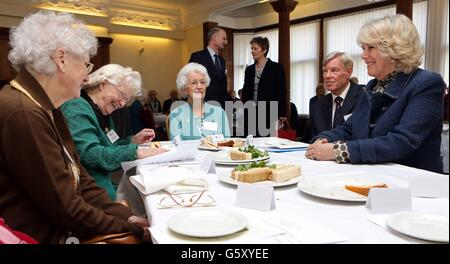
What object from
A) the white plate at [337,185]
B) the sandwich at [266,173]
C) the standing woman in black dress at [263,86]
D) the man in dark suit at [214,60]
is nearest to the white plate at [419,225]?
the white plate at [337,185]

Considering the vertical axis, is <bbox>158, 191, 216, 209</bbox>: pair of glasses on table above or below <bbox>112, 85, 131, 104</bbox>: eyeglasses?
below

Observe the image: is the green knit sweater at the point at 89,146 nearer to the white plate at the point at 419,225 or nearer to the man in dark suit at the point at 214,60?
the white plate at the point at 419,225

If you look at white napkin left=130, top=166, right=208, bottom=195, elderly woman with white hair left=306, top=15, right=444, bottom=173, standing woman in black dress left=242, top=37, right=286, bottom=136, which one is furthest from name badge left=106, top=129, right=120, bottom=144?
standing woman in black dress left=242, top=37, right=286, bottom=136

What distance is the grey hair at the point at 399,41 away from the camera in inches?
61.8

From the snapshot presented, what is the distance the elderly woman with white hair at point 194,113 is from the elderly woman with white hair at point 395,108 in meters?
1.19

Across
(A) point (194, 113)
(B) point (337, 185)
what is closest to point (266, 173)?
(B) point (337, 185)

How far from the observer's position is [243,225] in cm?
79

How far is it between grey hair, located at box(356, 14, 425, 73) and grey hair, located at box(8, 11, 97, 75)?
1264 millimetres

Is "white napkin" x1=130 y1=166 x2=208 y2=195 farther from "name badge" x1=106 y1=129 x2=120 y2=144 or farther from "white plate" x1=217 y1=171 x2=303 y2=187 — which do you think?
"name badge" x1=106 y1=129 x2=120 y2=144

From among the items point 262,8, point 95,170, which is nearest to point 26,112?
point 95,170

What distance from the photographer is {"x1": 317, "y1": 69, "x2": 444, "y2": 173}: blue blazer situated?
1.44 m

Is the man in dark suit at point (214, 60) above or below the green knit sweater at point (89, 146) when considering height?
above

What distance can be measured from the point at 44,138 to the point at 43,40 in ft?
1.21
